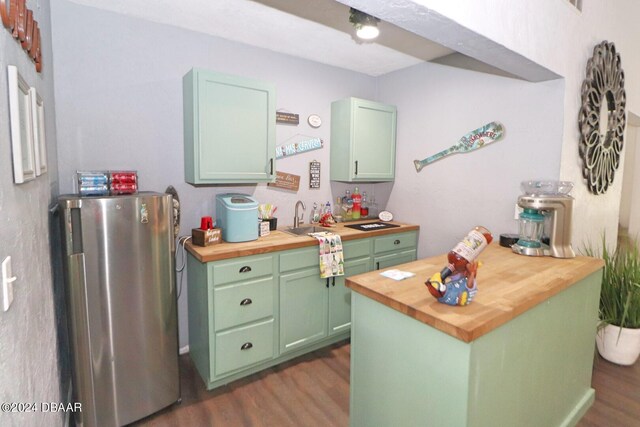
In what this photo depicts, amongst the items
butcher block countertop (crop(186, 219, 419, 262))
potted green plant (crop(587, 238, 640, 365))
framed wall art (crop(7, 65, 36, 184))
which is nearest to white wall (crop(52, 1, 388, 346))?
butcher block countertop (crop(186, 219, 419, 262))

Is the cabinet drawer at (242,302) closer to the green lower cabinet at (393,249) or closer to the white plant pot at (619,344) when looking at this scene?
the green lower cabinet at (393,249)

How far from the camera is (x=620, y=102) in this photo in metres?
2.95

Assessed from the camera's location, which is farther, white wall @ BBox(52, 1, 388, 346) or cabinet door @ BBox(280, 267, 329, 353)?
cabinet door @ BBox(280, 267, 329, 353)

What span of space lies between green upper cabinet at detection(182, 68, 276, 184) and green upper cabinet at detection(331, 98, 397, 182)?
0.84 m

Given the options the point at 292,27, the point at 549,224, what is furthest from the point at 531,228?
the point at 292,27

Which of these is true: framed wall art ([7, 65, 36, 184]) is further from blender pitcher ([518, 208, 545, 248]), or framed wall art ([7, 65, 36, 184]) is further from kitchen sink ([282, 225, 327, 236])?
blender pitcher ([518, 208, 545, 248])

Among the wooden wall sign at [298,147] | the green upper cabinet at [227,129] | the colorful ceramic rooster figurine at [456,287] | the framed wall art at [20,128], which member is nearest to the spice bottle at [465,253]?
the colorful ceramic rooster figurine at [456,287]

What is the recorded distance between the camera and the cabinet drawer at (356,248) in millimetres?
2861

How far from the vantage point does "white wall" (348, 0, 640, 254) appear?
58.6 inches

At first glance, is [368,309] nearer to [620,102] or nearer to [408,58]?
[408,58]

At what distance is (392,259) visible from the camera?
3.25 m

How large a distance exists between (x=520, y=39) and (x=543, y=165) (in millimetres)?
1023

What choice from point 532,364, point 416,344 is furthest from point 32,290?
point 532,364

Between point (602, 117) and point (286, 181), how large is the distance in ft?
8.86
